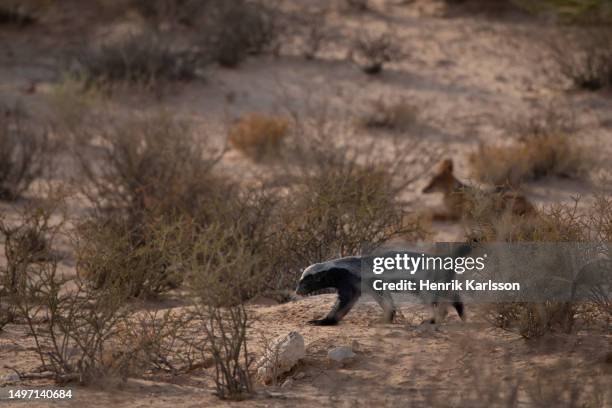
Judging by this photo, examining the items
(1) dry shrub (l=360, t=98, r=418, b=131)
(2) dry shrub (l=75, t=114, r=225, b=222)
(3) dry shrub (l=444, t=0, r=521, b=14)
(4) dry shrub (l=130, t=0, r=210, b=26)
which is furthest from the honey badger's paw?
(3) dry shrub (l=444, t=0, r=521, b=14)

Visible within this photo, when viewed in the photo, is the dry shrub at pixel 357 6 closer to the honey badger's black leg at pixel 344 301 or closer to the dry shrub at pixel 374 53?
the dry shrub at pixel 374 53

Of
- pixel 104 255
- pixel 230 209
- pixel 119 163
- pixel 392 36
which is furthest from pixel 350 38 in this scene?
pixel 104 255

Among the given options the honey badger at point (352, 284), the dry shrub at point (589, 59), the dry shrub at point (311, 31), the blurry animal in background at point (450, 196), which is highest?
the dry shrub at point (311, 31)

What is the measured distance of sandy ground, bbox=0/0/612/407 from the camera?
A: 409 centimetres

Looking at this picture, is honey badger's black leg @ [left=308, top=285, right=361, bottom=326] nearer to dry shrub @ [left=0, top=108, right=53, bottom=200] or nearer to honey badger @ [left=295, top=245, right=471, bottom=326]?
honey badger @ [left=295, top=245, right=471, bottom=326]

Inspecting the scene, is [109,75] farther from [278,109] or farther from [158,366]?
[158,366]

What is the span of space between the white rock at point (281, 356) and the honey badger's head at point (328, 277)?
485 millimetres

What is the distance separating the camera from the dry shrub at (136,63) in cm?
1197

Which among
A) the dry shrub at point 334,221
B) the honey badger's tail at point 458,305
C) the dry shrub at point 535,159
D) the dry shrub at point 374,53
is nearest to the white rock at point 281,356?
the honey badger's tail at point 458,305

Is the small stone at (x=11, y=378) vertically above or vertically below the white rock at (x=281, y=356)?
below

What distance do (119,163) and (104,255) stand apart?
2835mm

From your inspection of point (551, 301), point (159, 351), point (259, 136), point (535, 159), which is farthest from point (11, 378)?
point (535, 159)

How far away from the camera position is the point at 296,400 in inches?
156

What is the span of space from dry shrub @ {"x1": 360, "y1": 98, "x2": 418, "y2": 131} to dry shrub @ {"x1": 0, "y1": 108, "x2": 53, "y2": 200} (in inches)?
135
